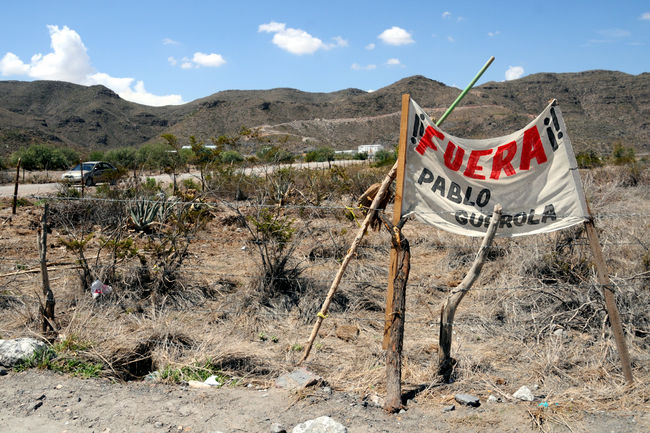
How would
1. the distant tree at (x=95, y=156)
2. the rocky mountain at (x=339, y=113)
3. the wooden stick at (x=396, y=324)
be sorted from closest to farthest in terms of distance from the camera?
1. the wooden stick at (x=396, y=324)
2. the distant tree at (x=95, y=156)
3. the rocky mountain at (x=339, y=113)

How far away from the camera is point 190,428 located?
314cm

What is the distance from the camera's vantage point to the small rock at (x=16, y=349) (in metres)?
3.89

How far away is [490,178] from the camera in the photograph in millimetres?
3828

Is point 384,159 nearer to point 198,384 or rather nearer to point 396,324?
point 396,324

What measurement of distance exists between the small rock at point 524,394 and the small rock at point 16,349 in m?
3.64

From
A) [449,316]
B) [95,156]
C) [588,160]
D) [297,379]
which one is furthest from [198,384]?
[95,156]

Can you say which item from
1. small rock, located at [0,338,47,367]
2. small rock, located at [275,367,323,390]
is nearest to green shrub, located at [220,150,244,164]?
small rock, located at [0,338,47,367]

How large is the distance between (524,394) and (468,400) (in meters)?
0.45

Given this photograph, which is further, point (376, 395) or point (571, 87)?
point (571, 87)

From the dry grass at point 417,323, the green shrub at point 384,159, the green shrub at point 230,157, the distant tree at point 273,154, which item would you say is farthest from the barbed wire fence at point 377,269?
the green shrub at point 384,159

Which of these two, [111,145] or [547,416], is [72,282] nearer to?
[547,416]

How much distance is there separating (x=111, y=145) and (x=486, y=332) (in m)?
70.4

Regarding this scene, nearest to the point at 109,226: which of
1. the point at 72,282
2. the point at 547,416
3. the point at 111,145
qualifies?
the point at 72,282

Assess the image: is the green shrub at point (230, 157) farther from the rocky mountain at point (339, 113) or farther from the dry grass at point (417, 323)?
the rocky mountain at point (339, 113)
